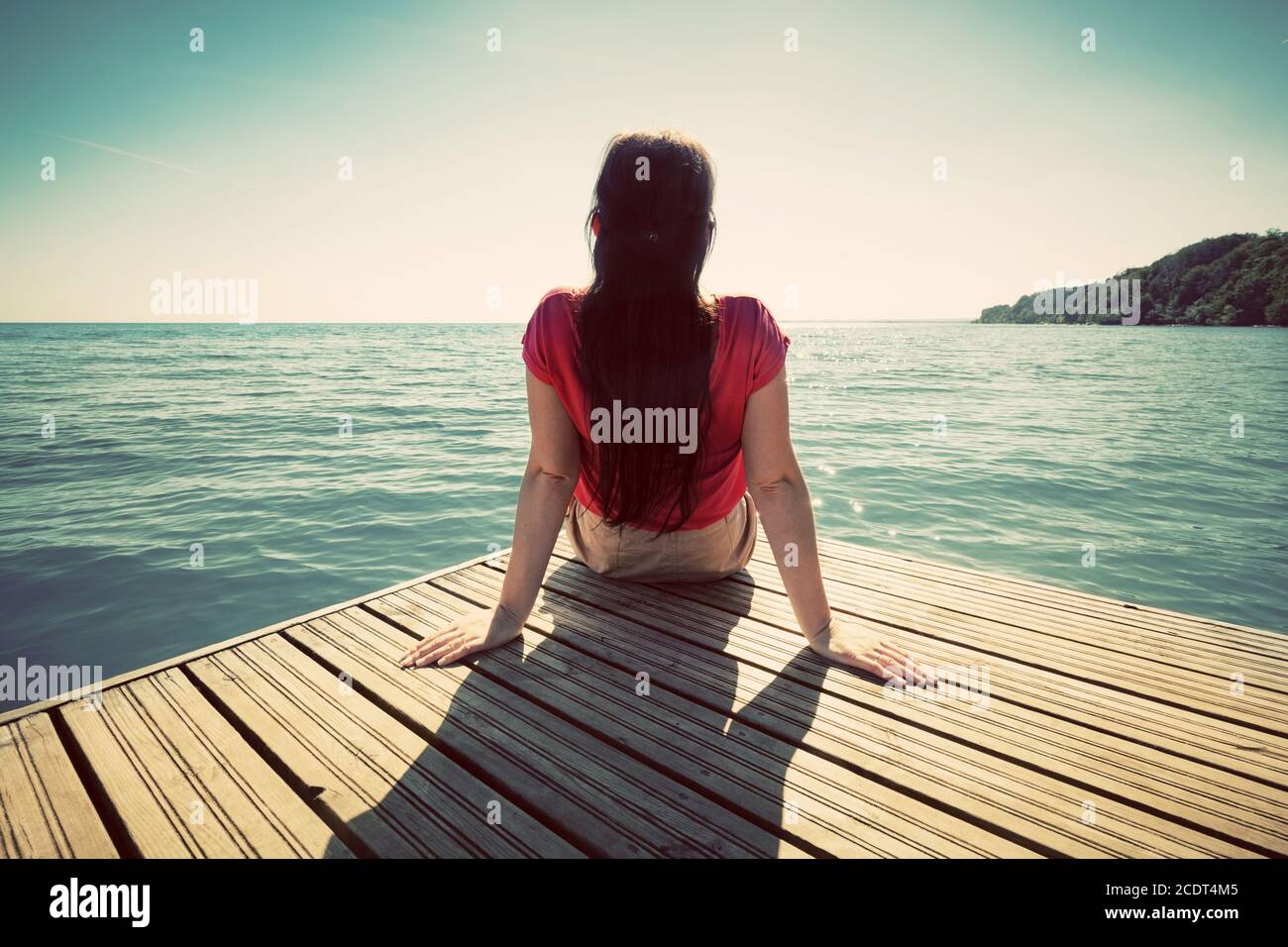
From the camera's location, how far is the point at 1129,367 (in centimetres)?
2794

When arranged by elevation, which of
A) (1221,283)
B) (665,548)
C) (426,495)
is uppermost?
(1221,283)

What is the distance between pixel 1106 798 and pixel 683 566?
1.78m

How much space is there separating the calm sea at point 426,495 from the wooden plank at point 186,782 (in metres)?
3.41

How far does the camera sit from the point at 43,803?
5.52 feet

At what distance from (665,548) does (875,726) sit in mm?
1205

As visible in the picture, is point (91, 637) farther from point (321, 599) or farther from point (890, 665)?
point (890, 665)

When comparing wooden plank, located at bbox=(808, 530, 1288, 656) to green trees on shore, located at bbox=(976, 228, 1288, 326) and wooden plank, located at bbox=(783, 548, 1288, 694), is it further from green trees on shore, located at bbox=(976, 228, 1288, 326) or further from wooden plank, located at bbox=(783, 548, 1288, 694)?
green trees on shore, located at bbox=(976, 228, 1288, 326)

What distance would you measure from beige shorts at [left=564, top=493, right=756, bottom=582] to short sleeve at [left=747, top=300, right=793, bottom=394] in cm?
87

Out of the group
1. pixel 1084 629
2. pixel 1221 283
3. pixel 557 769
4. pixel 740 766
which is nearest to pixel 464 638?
pixel 557 769

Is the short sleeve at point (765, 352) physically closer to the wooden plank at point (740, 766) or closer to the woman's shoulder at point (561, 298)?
the woman's shoulder at point (561, 298)

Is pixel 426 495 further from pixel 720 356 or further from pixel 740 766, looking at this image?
pixel 740 766

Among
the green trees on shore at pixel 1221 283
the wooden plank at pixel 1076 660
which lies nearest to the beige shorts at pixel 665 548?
the wooden plank at pixel 1076 660

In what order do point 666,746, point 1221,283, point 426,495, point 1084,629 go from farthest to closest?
point 1221,283 → point 426,495 → point 1084,629 → point 666,746
